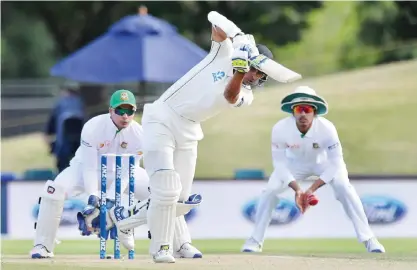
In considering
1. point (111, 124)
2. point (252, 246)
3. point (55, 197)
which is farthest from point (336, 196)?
point (55, 197)

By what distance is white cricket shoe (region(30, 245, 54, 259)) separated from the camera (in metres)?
9.46

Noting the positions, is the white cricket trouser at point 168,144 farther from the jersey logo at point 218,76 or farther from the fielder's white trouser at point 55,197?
the fielder's white trouser at point 55,197

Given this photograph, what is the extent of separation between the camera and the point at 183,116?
27.7 feet

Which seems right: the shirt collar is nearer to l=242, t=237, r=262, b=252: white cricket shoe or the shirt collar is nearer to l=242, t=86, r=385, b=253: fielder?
l=242, t=86, r=385, b=253: fielder

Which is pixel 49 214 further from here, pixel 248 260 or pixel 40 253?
pixel 248 260

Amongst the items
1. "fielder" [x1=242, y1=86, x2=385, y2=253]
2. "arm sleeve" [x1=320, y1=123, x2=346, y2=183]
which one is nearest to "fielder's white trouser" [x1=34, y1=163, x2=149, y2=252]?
"fielder" [x1=242, y1=86, x2=385, y2=253]

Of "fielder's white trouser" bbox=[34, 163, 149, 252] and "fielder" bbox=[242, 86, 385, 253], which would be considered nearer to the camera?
"fielder's white trouser" bbox=[34, 163, 149, 252]

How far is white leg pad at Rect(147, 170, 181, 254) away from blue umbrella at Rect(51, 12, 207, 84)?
7.22 m

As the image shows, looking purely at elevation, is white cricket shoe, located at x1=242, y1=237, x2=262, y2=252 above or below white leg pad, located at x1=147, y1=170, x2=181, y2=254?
above

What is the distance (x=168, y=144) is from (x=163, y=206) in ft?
1.36

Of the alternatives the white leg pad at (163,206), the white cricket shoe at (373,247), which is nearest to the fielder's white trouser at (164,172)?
the white leg pad at (163,206)

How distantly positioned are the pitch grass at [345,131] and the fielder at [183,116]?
32.8 feet

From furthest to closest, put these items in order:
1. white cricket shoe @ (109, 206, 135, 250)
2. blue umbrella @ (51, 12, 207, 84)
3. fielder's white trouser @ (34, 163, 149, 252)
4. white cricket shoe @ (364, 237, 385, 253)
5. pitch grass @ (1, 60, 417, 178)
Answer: pitch grass @ (1, 60, 417, 178)
blue umbrella @ (51, 12, 207, 84)
white cricket shoe @ (364, 237, 385, 253)
fielder's white trouser @ (34, 163, 149, 252)
white cricket shoe @ (109, 206, 135, 250)

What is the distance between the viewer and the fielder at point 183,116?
823 cm
